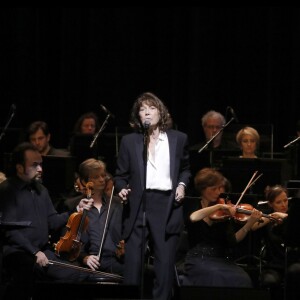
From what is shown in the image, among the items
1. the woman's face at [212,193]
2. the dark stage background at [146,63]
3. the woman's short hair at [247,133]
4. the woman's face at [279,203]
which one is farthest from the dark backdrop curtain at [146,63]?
the woman's face at [212,193]

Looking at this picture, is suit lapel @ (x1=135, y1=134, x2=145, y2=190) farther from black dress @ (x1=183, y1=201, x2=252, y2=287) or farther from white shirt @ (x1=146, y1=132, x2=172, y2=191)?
black dress @ (x1=183, y1=201, x2=252, y2=287)

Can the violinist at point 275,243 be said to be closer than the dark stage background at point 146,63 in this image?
Yes

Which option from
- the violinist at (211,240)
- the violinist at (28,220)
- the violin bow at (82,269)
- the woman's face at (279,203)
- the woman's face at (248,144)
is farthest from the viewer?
the woman's face at (248,144)

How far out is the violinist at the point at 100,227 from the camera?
234 inches

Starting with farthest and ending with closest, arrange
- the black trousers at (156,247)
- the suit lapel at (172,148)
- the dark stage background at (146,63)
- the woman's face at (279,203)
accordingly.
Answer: the dark stage background at (146,63) → the woman's face at (279,203) → the suit lapel at (172,148) → the black trousers at (156,247)

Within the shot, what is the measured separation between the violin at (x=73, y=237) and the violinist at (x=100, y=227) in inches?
5.4

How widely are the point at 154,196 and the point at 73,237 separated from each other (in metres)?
0.78

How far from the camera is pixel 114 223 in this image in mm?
6117

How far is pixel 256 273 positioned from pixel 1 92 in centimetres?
480

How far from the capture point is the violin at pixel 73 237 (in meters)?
5.75

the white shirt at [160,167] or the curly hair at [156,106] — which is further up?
the curly hair at [156,106]

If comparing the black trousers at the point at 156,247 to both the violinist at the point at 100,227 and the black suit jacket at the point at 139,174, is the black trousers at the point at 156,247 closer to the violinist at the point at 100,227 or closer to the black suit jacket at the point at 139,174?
the black suit jacket at the point at 139,174

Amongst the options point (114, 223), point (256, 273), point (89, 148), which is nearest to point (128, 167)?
point (114, 223)

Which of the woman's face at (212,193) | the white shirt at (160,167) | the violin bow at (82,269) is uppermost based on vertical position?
the white shirt at (160,167)
